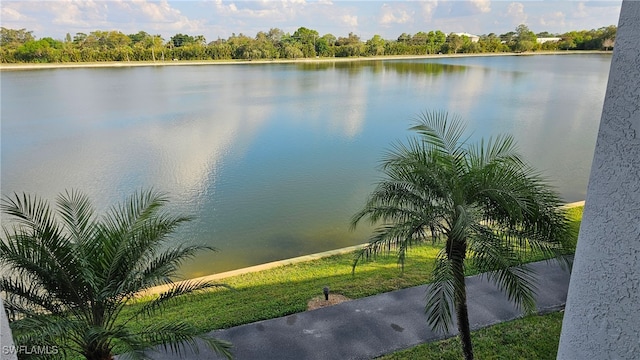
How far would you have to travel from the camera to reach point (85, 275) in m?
4.93

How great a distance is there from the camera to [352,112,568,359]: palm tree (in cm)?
517

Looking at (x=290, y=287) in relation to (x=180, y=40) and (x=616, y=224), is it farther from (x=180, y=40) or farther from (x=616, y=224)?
(x=180, y=40)

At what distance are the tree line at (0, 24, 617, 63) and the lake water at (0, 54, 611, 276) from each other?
33.3m

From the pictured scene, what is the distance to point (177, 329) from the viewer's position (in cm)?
495

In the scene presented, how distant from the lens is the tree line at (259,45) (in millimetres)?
78250

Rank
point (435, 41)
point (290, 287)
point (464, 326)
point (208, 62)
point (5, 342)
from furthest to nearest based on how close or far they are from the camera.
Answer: point (435, 41) → point (208, 62) → point (290, 287) → point (464, 326) → point (5, 342)

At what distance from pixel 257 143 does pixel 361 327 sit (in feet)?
61.0

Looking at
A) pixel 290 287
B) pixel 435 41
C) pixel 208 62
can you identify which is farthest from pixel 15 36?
pixel 290 287

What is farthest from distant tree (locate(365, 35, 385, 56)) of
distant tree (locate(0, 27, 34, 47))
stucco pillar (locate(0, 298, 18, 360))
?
stucco pillar (locate(0, 298, 18, 360))

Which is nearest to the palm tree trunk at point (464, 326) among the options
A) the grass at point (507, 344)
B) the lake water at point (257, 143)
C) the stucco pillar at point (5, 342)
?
the grass at point (507, 344)

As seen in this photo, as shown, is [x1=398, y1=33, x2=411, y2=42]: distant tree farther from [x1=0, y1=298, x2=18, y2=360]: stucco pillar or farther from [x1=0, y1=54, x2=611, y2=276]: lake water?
[x1=0, y1=298, x2=18, y2=360]: stucco pillar

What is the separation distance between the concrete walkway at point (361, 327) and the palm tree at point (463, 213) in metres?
Answer: 1.35

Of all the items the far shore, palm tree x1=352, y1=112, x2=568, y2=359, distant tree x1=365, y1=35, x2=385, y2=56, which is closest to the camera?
palm tree x1=352, y1=112, x2=568, y2=359

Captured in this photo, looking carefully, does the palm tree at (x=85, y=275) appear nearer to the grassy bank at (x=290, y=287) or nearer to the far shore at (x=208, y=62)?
the grassy bank at (x=290, y=287)
